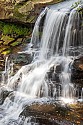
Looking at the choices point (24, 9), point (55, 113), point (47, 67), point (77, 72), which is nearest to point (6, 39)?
point (24, 9)

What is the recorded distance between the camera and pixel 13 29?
14164 millimetres

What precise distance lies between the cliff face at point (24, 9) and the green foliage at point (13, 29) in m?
0.45

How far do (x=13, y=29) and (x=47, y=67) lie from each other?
4044mm

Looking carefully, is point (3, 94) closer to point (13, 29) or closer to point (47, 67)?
point (47, 67)

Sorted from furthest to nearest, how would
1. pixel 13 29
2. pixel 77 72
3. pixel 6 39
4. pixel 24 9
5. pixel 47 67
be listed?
pixel 13 29
pixel 6 39
pixel 24 9
pixel 47 67
pixel 77 72

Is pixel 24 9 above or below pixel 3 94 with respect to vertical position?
above

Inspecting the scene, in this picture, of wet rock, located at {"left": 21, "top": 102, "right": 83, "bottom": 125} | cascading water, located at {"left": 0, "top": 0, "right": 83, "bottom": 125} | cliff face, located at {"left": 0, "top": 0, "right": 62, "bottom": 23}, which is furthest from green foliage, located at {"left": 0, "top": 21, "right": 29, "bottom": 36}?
wet rock, located at {"left": 21, "top": 102, "right": 83, "bottom": 125}

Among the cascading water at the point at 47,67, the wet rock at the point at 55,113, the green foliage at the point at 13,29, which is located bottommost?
the wet rock at the point at 55,113

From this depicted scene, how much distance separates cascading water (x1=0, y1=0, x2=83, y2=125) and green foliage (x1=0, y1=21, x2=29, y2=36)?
Answer: 0.84 meters

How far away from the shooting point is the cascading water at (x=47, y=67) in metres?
9.80

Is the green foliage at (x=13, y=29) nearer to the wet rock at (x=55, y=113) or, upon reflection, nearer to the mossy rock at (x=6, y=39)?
the mossy rock at (x=6, y=39)

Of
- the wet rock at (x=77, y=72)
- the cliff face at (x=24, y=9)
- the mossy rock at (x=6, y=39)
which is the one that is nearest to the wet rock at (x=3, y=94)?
the wet rock at (x=77, y=72)

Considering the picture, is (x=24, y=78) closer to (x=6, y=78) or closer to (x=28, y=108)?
(x=6, y=78)

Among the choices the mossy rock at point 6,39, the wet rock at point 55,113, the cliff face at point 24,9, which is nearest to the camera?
→ the wet rock at point 55,113
